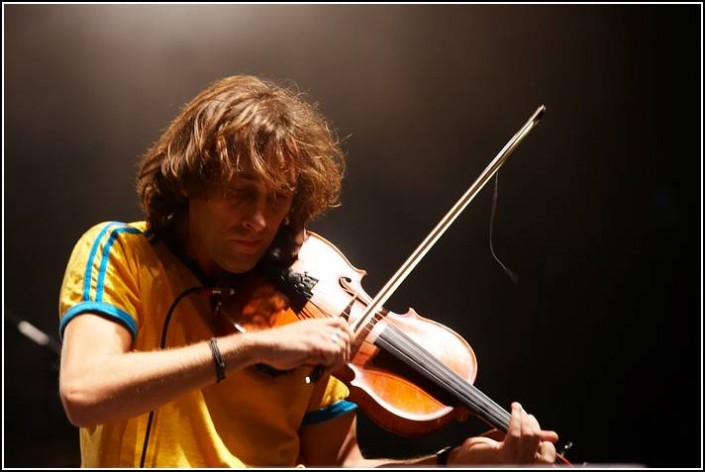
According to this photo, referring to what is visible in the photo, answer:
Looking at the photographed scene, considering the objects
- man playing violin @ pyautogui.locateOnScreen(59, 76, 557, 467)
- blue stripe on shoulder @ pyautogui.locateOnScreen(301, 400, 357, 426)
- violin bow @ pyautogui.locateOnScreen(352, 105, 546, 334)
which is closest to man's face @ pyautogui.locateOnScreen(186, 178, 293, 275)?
man playing violin @ pyautogui.locateOnScreen(59, 76, 557, 467)

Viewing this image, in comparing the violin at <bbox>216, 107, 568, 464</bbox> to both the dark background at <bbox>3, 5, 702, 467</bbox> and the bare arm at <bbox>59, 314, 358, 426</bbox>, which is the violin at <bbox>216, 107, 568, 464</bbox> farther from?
the dark background at <bbox>3, 5, 702, 467</bbox>

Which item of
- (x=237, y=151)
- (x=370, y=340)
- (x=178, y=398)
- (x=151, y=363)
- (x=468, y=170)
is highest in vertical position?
(x=468, y=170)

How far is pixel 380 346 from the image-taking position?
1.38m

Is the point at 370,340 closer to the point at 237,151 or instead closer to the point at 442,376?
the point at 442,376

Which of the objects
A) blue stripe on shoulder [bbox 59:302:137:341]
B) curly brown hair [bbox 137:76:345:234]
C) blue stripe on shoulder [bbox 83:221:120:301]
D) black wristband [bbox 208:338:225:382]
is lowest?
blue stripe on shoulder [bbox 59:302:137:341]

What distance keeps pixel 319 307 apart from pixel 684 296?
4.27 ft

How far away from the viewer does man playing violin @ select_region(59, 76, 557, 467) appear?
1261 millimetres

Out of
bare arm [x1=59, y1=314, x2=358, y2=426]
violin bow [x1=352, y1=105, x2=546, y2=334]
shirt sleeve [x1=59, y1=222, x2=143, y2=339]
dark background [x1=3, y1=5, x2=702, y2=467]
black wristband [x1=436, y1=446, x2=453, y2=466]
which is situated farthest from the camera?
dark background [x1=3, y1=5, x2=702, y2=467]

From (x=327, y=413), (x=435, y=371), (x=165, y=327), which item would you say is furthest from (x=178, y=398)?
(x=435, y=371)

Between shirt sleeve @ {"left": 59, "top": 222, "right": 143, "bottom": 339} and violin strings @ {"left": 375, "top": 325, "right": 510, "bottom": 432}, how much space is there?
1.47 ft

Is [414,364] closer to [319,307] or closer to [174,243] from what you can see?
[319,307]

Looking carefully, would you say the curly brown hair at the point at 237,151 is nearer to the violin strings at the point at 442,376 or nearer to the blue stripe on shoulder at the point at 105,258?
the blue stripe on shoulder at the point at 105,258

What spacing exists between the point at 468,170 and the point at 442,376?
2.90 feet

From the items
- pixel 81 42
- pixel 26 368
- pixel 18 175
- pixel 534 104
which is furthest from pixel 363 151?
pixel 26 368
